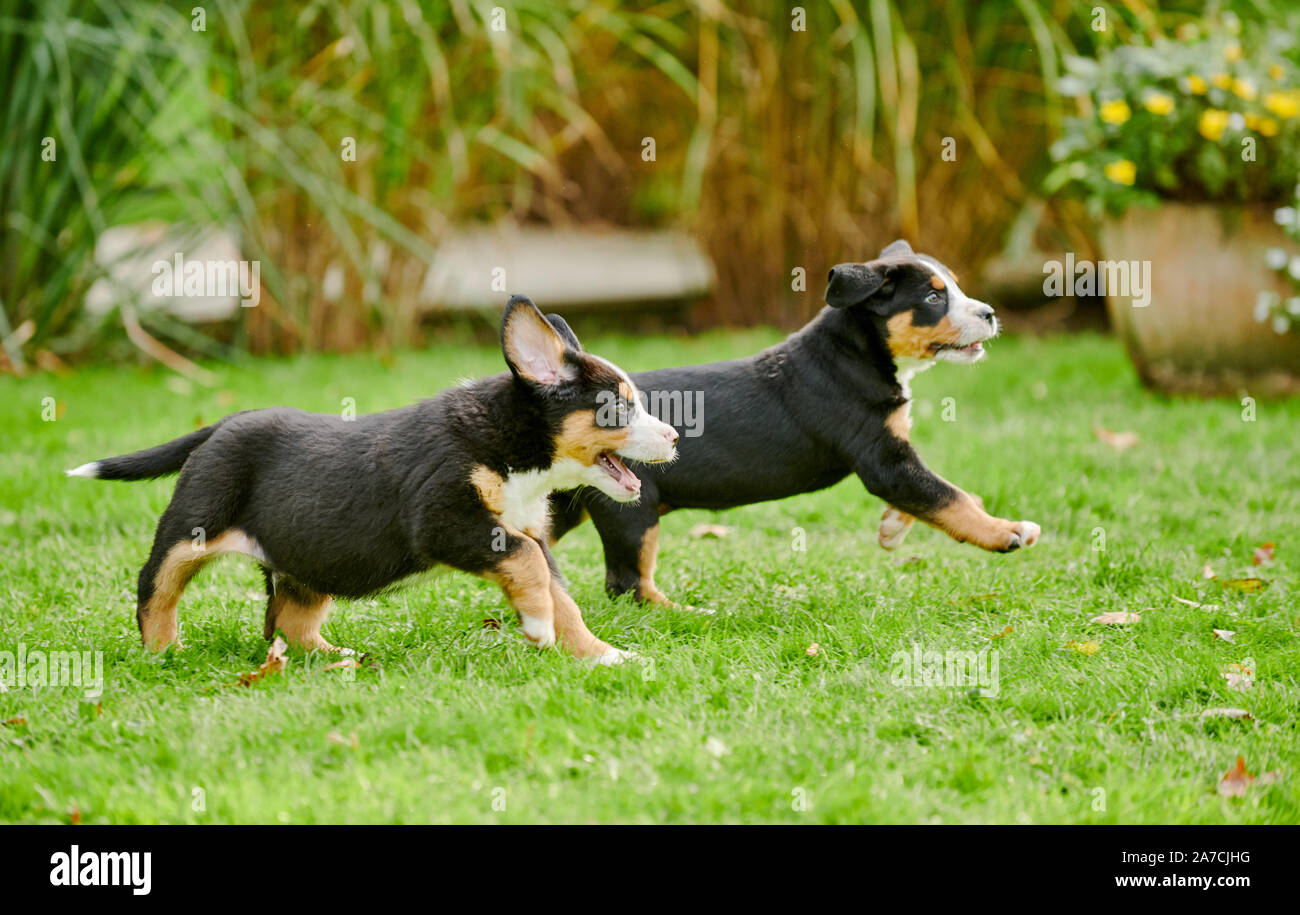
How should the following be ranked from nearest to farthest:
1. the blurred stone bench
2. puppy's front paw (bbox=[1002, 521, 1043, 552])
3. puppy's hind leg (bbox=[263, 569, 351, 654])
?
puppy's hind leg (bbox=[263, 569, 351, 654]) < puppy's front paw (bbox=[1002, 521, 1043, 552]) < the blurred stone bench

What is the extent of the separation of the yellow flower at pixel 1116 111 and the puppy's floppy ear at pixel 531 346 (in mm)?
4430

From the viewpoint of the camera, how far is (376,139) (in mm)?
8031

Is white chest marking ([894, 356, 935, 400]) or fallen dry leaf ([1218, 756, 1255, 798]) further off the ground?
white chest marking ([894, 356, 935, 400])

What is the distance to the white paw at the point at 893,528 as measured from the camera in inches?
185

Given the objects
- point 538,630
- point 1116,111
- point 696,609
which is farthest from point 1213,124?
point 538,630


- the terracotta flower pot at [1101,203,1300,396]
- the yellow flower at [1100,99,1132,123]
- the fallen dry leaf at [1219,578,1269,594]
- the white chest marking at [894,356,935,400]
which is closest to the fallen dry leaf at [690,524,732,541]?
the white chest marking at [894,356,935,400]

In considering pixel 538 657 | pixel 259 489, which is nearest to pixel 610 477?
pixel 538 657

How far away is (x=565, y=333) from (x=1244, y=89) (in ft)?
14.9

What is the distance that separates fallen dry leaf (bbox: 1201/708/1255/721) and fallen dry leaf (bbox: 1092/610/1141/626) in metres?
0.61

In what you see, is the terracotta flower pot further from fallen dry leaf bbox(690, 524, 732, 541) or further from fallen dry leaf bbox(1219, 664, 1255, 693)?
fallen dry leaf bbox(1219, 664, 1255, 693)

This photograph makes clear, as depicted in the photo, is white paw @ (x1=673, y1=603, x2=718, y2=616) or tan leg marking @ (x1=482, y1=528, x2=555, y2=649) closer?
tan leg marking @ (x1=482, y1=528, x2=555, y2=649)

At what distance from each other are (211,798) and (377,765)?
36 cm

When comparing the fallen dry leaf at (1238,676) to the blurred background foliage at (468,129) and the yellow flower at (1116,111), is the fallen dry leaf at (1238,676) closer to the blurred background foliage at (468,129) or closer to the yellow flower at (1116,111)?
the blurred background foliage at (468,129)

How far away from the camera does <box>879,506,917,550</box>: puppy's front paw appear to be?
4.70 m
